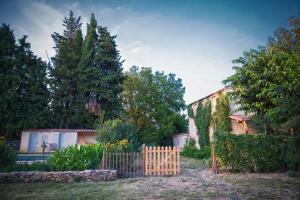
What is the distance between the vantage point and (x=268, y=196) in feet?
22.6

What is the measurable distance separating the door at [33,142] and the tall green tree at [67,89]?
14.3ft

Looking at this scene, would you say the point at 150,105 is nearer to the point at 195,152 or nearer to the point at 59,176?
the point at 195,152

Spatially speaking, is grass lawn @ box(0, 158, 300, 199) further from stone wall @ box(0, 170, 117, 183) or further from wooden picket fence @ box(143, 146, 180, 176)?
wooden picket fence @ box(143, 146, 180, 176)

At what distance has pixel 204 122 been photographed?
23484 mm

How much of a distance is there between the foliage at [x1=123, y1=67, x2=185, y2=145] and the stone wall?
25080 mm

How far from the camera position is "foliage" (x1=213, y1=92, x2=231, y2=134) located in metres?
20.2

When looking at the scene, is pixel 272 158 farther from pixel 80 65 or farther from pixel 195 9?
pixel 80 65

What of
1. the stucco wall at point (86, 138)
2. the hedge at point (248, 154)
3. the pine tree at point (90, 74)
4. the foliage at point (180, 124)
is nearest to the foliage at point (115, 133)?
the hedge at point (248, 154)

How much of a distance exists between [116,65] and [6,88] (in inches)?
603

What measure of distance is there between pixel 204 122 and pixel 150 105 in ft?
49.6

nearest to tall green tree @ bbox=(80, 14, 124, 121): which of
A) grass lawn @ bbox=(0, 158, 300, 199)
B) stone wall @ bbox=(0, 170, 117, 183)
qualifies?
stone wall @ bbox=(0, 170, 117, 183)

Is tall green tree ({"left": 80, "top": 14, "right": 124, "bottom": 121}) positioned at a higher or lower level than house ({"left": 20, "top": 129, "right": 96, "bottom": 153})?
higher

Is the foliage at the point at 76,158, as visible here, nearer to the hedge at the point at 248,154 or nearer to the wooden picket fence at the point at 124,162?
the wooden picket fence at the point at 124,162

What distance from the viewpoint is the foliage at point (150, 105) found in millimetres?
35750
